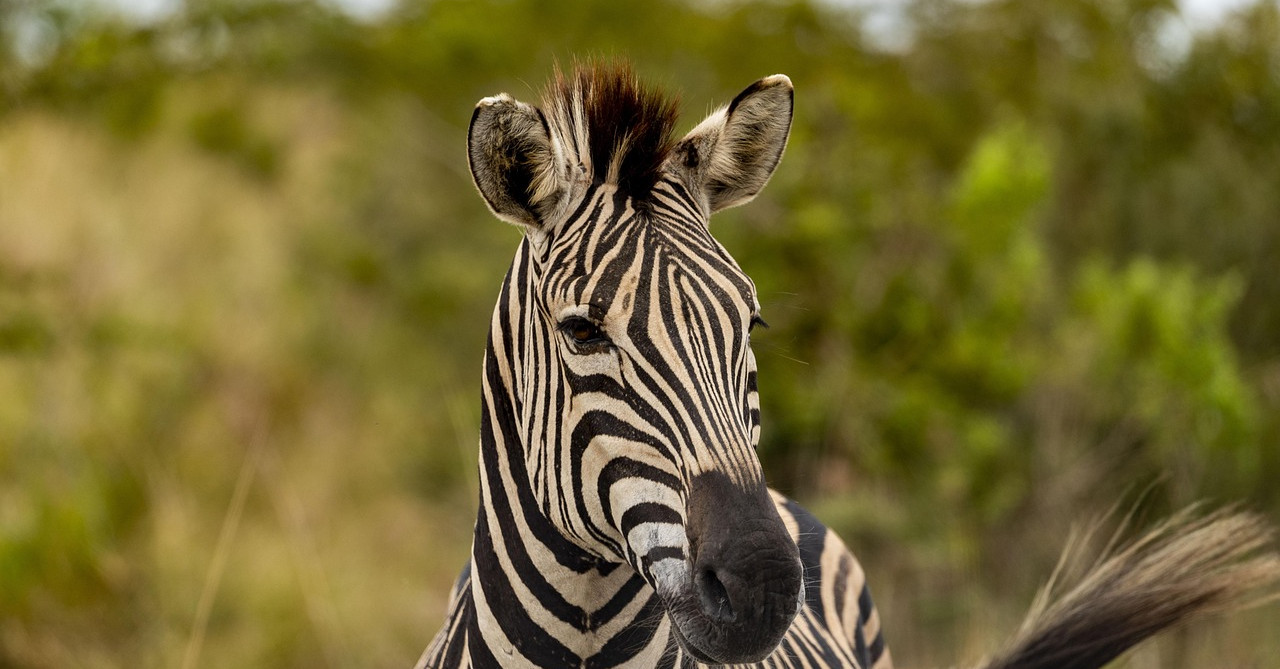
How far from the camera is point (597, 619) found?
2.37 metres

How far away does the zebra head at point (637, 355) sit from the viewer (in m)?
2.02

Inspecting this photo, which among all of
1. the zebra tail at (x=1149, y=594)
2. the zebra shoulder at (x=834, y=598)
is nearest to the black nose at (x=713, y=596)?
the zebra shoulder at (x=834, y=598)

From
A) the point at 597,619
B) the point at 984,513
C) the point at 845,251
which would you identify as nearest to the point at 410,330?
the point at 845,251

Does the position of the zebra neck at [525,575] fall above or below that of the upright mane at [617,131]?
below

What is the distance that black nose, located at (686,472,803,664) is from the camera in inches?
77.2

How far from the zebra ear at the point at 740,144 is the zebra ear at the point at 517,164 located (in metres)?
0.34

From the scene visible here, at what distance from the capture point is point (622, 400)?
7.11 ft

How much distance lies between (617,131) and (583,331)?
486 mm

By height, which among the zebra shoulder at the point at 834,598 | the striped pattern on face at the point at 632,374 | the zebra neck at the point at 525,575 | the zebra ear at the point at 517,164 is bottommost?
the zebra shoulder at the point at 834,598

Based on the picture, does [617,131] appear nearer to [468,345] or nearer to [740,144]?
[740,144]

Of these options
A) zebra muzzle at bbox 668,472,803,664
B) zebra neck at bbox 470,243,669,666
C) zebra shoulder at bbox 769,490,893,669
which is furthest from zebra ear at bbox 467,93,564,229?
zebra shoulder at bbox 769,490,893,669

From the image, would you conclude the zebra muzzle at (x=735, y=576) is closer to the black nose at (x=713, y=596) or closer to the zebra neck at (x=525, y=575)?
the black nose at (x=713, y=596)

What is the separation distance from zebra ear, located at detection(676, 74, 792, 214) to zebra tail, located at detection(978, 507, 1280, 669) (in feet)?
5.25

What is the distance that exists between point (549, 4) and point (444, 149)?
4547 millimetres
